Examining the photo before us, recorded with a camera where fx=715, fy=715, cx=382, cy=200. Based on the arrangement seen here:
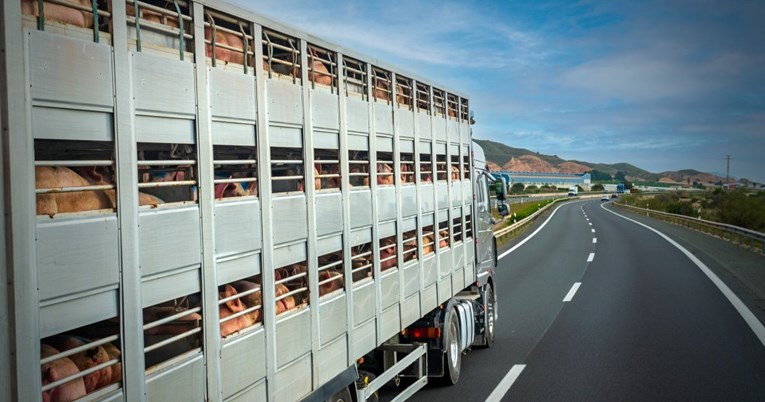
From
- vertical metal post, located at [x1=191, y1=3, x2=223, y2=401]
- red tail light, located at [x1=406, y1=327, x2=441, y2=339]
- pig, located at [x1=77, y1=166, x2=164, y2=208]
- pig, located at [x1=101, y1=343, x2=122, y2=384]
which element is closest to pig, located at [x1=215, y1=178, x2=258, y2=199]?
vertical metal post, located at [x1=191, y1=3, x2=223, y2=401]

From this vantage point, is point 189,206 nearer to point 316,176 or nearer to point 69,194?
point 69,194

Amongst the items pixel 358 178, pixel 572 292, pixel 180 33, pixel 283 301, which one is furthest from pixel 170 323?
pixel 572 292

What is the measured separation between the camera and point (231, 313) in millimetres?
4191

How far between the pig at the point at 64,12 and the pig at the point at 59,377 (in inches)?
54.5

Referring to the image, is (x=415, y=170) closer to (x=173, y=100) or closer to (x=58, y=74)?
(x=173, y=100)

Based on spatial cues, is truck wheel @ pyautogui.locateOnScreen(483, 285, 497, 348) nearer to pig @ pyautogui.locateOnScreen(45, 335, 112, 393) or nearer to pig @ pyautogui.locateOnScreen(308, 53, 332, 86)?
pig @ pyautogui.locateOnScreen(308, 53, 332, 86)

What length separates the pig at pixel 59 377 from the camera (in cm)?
296

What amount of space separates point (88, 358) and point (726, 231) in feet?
111

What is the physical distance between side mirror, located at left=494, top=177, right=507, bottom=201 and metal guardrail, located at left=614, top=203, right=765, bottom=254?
46.9 ft

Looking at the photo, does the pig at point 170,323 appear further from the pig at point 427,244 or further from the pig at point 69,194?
the pig at point 427,244

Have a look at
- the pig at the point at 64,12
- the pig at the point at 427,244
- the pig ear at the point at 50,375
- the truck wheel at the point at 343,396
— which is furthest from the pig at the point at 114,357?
the pig at the point at 427,244

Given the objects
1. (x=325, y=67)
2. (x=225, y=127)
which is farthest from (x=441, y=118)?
(x=225, y=127)

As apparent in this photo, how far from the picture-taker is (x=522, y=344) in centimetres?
1130

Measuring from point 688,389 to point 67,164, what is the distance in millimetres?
7605
